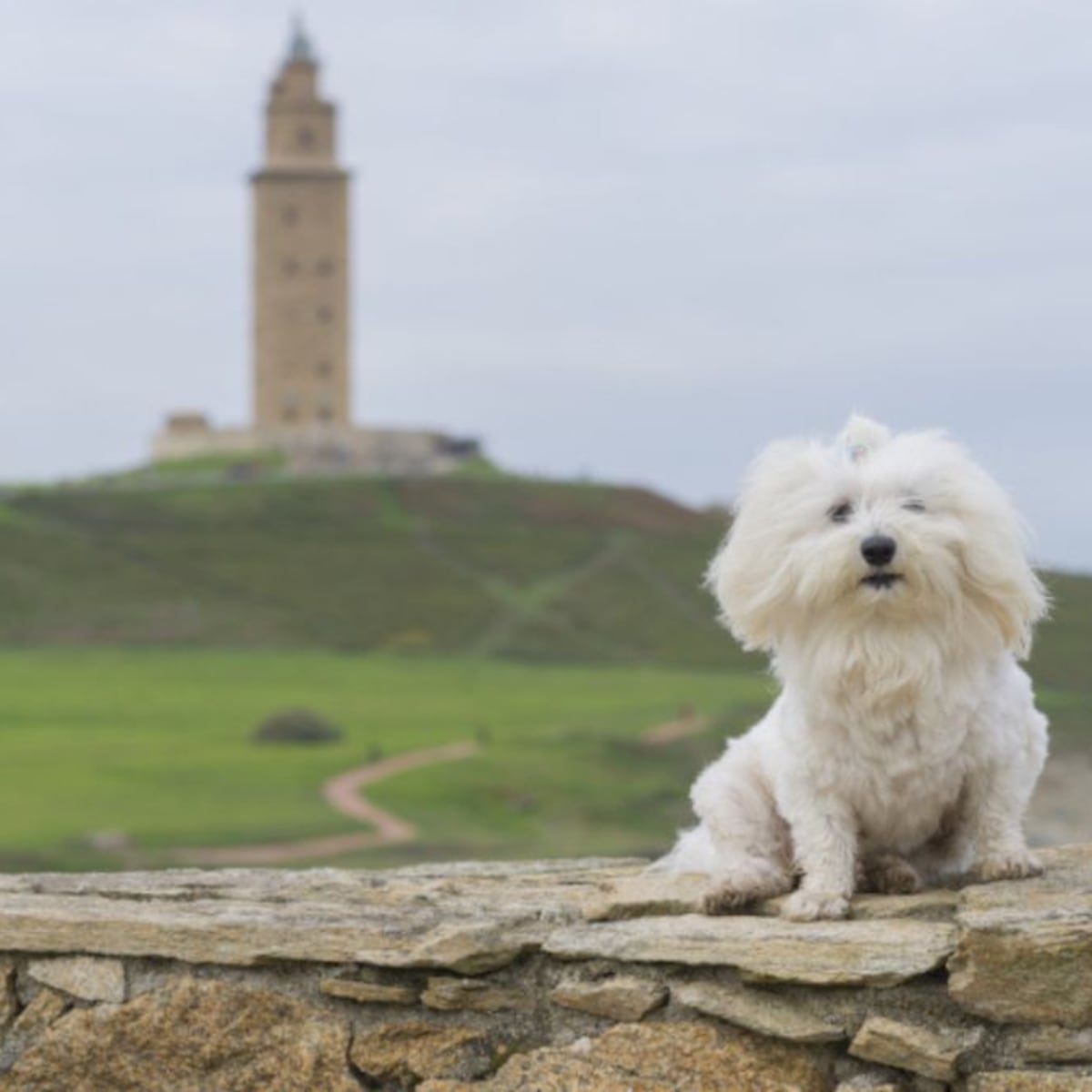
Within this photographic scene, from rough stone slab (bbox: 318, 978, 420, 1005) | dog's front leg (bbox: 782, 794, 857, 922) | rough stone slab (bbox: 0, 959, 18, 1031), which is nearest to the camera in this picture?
dog's front leg (bbox: 782, 794, 857, 922)

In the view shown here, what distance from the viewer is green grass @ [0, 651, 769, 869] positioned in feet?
140

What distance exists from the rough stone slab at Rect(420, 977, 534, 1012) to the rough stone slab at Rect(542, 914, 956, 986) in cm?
18

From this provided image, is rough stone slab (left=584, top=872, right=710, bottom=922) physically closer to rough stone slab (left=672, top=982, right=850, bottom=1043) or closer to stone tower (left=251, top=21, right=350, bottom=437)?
rough stone slab (left=672, top=982, right=850, bottom=1043)

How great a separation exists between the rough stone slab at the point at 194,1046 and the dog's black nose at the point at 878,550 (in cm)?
210

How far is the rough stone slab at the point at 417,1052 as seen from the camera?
706 cm

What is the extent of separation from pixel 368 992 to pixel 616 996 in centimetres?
79

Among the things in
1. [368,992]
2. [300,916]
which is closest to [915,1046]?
[368,992]

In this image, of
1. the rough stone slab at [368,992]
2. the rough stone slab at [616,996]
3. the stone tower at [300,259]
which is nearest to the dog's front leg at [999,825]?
the rough stone slab at [616,996]

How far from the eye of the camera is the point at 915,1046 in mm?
6430

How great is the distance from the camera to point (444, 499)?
111875 millimetres

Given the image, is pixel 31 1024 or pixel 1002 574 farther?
pixel 31 1024

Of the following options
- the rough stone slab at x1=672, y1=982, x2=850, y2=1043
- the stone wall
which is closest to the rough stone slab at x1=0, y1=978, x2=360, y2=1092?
the stone wall

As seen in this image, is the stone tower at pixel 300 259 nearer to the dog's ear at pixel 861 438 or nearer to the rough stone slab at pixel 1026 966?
the dog's ear at pixel 861 438

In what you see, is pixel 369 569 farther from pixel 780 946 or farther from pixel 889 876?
pixel 780 946
